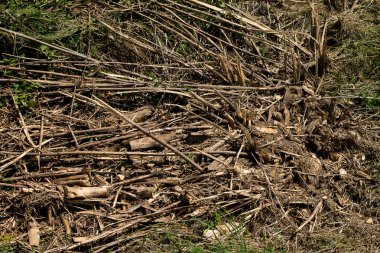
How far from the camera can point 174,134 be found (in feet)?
15.6

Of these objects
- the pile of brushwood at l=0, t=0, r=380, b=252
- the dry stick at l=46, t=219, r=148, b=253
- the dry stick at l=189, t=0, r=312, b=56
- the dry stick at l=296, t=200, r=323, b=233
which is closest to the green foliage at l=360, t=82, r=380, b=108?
the pile of brushwood at l=0, t=0, r=380, b=252

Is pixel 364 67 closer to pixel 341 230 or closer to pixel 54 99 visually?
pixel 341 230

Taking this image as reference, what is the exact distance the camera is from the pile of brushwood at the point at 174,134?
4164 mm

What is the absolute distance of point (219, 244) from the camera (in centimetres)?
394

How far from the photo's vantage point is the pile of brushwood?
13.7ft

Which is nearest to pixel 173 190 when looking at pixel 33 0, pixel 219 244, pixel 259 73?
pixel 219 244

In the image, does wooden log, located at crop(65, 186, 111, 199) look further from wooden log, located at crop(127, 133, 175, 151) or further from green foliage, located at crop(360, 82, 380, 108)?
green foliage, located at crop(360, 82, 380, 108)

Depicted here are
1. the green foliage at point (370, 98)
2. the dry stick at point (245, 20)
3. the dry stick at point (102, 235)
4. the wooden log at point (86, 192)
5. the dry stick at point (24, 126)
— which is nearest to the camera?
the dry stick at point (102, 235)

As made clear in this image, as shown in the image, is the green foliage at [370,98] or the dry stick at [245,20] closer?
the green foliage at [370,98]

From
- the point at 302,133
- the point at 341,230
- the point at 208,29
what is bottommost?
the point at 341,230

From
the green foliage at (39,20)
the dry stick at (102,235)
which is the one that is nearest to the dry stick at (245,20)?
the green foliage at (39,20)

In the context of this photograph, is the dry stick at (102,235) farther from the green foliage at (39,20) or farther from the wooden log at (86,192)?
the green foliage at (39,20)

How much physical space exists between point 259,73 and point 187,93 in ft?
3.18

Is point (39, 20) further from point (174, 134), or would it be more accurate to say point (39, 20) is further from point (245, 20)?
point (245, 20)
